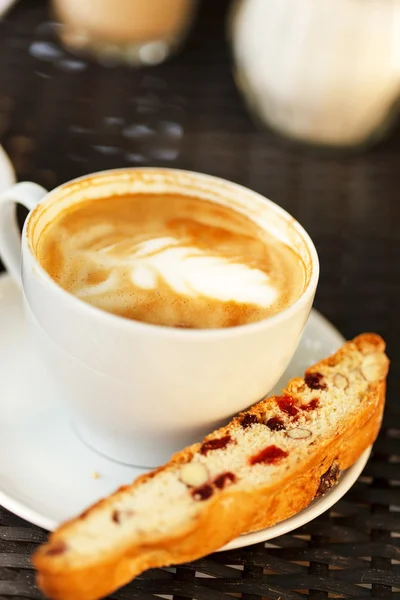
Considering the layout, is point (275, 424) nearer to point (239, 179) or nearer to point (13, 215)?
point (13, 215)

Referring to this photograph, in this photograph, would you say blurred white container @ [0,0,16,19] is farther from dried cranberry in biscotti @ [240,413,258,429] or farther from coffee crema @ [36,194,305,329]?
dried cranberry in biscotti @ [240,413,258,429]

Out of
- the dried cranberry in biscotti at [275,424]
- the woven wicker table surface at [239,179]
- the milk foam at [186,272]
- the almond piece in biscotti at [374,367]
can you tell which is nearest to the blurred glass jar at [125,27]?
the woven wicker table surface at [239,179]

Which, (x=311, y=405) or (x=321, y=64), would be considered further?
(x=321, y=64)

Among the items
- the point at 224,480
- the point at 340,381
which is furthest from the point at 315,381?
the point at 224,480

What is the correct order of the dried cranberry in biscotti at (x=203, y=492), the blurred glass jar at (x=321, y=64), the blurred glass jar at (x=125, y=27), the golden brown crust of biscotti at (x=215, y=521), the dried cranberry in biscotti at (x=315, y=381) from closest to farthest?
the golden brown crust of biscotti at (x=215, y=521) < the dried cranberry in biscotti at (x=203, y=492) < the dried cranberry in biscotti at (x=315, y=381) < the blurred glass jar at (x=321, y=64) < the blurred glass jar at (x=125, y=27)

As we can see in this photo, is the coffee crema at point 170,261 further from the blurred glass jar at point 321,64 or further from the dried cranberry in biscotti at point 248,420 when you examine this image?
the blurred glass jar at point 321,64

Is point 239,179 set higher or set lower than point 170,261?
lower

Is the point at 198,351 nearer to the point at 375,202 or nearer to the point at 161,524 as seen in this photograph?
the point at 161,524
